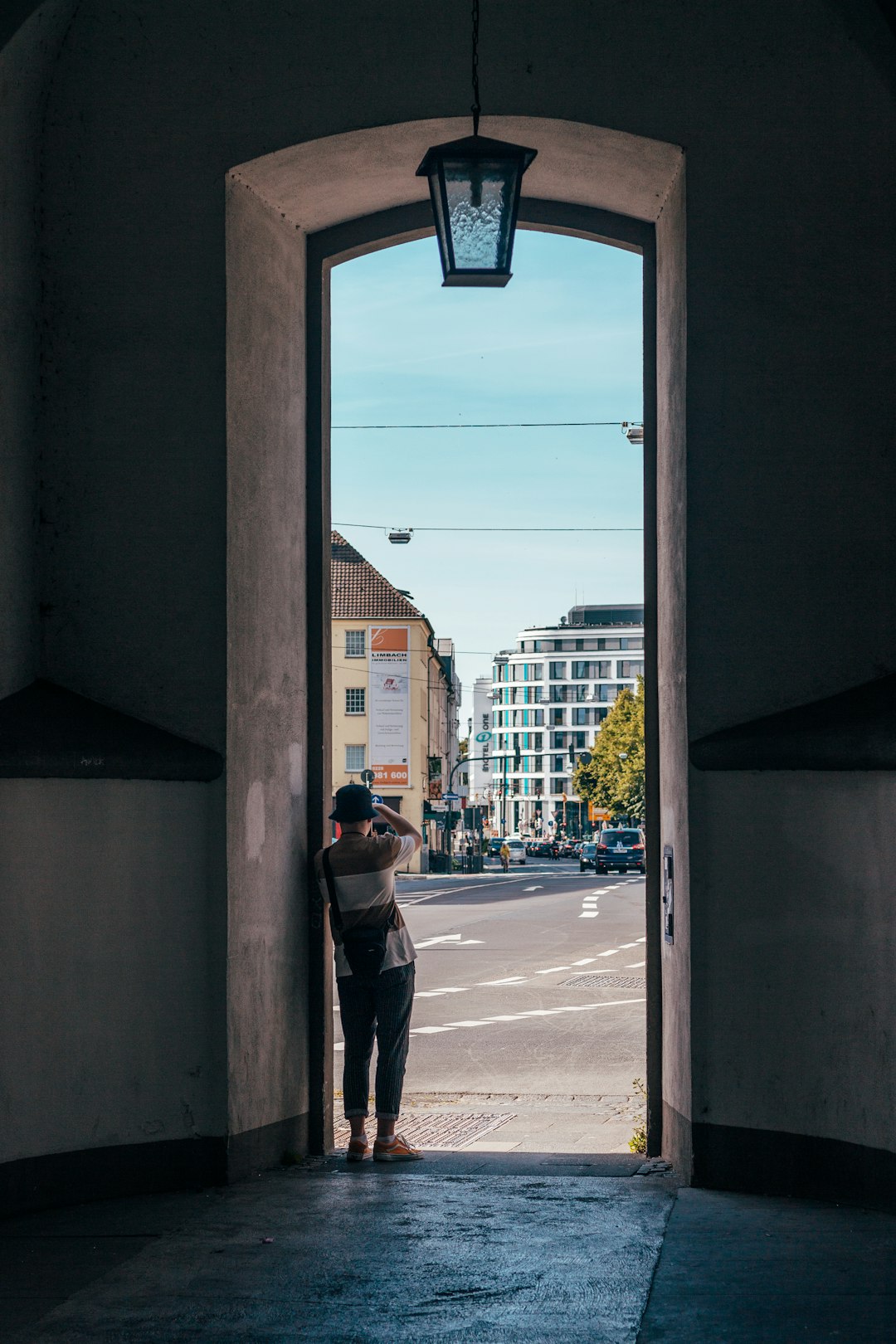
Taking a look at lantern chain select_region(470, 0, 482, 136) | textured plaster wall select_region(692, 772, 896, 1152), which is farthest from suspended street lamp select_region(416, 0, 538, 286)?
textured plaster wall select_region(692, 772, 896, 1152)

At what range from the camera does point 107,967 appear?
6.18m

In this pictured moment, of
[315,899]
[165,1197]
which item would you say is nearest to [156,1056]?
[165,1197]

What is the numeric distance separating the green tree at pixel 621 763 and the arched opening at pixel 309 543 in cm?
7049

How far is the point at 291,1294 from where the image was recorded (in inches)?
181

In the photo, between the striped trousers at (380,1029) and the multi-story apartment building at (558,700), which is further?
the multi-story apartment building at (558,700)

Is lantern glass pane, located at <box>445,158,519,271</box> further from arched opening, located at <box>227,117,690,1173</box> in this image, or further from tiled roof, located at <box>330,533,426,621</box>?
tiled roof, located at <box>330,533,426,621</box>

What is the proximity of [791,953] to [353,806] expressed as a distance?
218 cm

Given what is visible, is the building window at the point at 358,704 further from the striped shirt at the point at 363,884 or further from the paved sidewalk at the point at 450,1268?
the paved sidewalk at the point at 450,1268

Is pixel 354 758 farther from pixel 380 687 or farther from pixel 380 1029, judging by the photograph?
pixel 380 1029

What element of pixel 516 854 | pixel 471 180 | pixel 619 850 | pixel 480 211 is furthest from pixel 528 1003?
pixel 516 854

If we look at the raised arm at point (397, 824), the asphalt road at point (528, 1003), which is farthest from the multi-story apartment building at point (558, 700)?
the raised arm at point (397, 824)

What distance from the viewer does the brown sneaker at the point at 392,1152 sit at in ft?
23.3

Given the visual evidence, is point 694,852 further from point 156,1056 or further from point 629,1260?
point 156,1056

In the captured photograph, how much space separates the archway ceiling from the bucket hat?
9.26 ft
